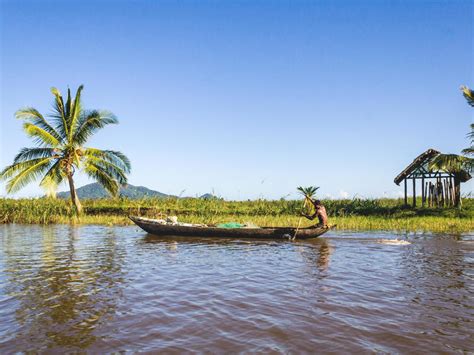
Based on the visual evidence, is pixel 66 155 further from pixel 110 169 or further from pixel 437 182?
pixel 437 182

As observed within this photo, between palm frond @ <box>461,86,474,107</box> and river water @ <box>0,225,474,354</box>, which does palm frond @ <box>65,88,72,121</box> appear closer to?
river water @ <box>0,225,474,354</box>

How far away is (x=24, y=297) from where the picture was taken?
20.1 feet

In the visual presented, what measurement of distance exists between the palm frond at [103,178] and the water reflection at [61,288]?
7892 mm

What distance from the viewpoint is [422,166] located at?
22406 millimetres

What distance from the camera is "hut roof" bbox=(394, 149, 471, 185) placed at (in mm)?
21719

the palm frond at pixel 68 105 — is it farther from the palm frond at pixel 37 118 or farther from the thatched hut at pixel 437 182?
the thatched hut at pixel 437 182

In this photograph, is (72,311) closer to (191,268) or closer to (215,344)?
(215,344)

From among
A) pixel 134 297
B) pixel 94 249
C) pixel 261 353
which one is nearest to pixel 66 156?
pixel 94 249

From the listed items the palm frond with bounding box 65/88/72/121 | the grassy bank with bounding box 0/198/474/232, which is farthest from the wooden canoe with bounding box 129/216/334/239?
the palm frond with bounding box 65/88/72/121

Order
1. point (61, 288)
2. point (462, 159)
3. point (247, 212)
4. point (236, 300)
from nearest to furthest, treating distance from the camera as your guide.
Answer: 1. point (236, 300)
2. point (61, 288)
3. point (462, 159)
4. point (247, 212)

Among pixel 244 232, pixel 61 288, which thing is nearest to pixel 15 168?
pixel 244 232

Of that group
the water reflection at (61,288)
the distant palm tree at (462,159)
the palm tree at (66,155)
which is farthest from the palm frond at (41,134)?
the distant palm tree at (462,159)

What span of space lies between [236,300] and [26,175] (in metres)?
16.8

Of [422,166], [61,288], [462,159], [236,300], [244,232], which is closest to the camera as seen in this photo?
[236,300]
